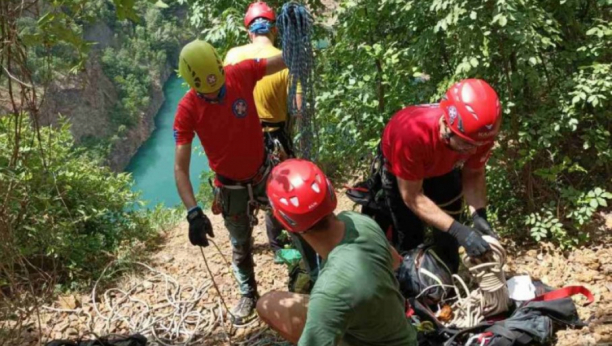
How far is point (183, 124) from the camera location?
3.18m

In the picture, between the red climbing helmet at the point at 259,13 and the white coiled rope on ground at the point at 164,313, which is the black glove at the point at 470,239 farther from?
the red climbing helmet at the point at 259,13

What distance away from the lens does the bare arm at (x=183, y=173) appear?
319cm

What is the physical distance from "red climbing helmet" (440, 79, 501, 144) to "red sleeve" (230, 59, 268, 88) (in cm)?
114

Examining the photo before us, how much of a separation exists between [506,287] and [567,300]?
1.12 ft

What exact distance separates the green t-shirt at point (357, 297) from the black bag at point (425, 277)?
3.65 ft

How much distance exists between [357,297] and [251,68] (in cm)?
185

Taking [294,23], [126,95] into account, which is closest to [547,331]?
[294,23]

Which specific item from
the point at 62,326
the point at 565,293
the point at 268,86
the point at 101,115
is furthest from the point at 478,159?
the point at 101,115

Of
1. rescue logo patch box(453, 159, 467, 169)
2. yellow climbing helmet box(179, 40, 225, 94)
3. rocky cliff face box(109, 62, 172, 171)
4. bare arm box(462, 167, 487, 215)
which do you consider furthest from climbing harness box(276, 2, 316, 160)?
rocky cliff face box(109, 62, 172, 171)

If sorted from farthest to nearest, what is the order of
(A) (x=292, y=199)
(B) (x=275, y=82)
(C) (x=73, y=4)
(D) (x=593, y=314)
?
1. (B) (x=275, y=82)
2. (D) (x=593, y=314)
3. (C) (x=73, y=4)
4. (A) (x=292, y=199)

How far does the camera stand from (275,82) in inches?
159

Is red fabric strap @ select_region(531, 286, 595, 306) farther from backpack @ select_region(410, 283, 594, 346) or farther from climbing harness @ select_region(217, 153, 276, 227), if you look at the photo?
climbing harness @ select_region(217, 153, 276, 227)

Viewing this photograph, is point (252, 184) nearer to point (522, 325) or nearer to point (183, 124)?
point (183, 124)

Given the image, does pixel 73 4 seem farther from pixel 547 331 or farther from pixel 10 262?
pixel 547 331
